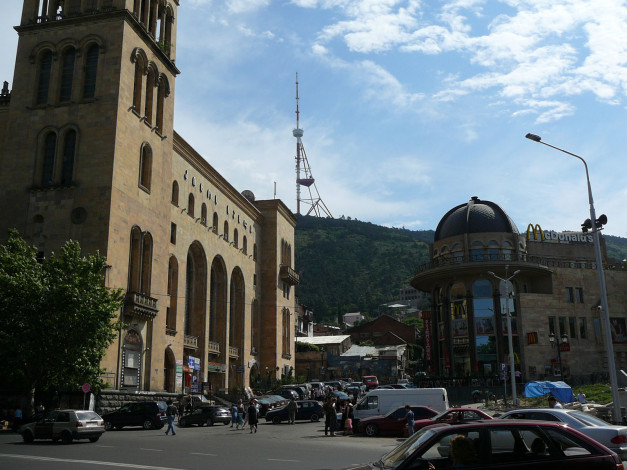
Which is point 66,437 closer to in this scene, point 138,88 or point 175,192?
point 138,88

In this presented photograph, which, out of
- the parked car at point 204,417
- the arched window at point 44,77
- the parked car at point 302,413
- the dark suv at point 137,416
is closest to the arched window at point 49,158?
the arched window at point 44,77

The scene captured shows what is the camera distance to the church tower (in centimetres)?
3653

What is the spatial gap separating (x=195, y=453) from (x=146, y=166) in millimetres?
27249

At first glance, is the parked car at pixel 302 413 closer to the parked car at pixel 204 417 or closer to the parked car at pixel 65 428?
the parked car at pixel 204 417

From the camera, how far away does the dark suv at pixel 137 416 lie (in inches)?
1211

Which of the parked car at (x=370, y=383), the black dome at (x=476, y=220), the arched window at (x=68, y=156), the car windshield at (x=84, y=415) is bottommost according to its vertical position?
the car windshield at (x=84, y=415)

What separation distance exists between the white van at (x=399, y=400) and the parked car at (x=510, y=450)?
21014 mm

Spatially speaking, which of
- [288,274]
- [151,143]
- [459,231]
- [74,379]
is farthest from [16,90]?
[459,231]

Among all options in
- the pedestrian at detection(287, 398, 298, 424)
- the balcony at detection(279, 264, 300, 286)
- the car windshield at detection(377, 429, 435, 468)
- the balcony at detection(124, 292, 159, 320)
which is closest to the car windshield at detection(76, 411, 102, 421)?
the pedestrian at detection(287, 398, 298, 424)

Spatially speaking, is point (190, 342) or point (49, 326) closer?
point (49, 326)

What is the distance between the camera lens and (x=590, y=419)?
46.7 feet

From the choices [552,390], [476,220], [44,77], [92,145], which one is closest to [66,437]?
[92,145]

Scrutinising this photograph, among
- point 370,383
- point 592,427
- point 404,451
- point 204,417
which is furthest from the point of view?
point 370,383

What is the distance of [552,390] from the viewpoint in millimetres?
37656
